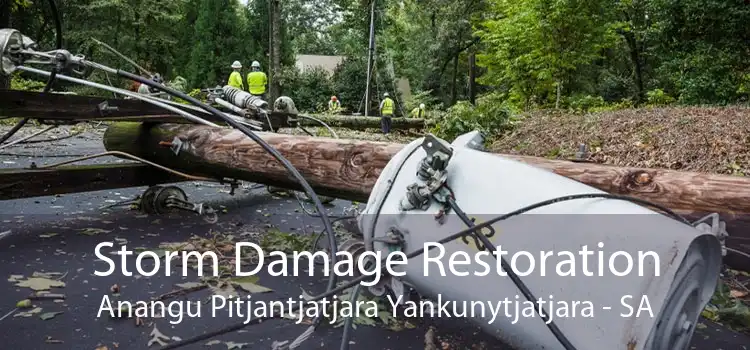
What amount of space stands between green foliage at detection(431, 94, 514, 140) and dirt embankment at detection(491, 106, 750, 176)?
1.06 ft

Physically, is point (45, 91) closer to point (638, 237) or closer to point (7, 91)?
point (7, 91)

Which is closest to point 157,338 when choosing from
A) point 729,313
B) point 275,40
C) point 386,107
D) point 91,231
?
point 91,231

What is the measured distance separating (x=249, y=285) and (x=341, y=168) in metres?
0.83

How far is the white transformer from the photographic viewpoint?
1345 mm

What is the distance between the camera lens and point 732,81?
1229 centimetres

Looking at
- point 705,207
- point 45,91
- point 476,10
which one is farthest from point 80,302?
point 476,10

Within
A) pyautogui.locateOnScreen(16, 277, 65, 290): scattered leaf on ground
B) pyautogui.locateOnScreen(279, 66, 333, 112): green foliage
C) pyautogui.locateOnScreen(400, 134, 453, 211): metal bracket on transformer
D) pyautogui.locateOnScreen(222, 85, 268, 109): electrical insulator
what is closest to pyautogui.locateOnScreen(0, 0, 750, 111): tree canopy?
pyautogui.locateOnScreen(279, 66, 333, 112): green foliage

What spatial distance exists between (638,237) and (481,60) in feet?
74.8

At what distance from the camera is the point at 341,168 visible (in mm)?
3084

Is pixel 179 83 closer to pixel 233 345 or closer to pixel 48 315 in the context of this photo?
pixel 48 315

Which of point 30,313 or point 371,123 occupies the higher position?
point 371,123

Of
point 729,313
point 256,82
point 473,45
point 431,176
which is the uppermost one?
point 473,45

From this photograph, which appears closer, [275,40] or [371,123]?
[371,123]

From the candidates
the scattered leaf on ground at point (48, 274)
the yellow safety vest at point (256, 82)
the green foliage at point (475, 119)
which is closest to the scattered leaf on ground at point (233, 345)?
the scattered leaf on ground at point (48, 274)
